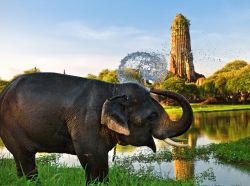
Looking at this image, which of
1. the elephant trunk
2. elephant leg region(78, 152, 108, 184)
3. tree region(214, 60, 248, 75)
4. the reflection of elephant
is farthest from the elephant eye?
tree region(214, 60, 248, 75)

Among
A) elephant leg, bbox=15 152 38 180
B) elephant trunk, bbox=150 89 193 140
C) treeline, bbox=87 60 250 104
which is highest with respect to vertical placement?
treeline, bbox=87 60 250 104

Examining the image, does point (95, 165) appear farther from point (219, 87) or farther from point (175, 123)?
point (219, 87)

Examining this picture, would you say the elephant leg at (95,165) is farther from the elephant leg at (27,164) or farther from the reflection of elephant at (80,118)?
the elephant leg at (27,164)

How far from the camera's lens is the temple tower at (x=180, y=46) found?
319 ft

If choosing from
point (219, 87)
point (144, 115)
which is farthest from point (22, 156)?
point (219, 87)

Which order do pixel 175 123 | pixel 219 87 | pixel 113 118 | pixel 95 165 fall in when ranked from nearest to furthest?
pixel 113 118 < pixel 95 165 < pixel 175 123 < pixel 219 87

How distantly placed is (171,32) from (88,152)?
332 feet

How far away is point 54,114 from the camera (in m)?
5.02

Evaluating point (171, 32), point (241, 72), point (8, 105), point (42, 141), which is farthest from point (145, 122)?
point (171, 32)

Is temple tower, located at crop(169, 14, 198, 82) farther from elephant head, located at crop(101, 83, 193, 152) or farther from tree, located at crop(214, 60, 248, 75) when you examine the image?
elephant head, located at crop(101, 83, 193, 152)

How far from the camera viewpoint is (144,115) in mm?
5074

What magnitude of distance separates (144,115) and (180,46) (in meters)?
97.6

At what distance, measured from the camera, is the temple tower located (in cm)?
9712

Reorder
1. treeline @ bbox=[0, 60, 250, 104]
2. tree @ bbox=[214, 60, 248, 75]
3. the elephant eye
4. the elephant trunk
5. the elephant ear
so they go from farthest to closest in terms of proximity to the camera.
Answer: tree @ bbox=[214, 60, 248, 75] < treeline @ bbox=[0, 60, 250, 104] < the elephant eye < the elephant trunk < the elephant ear
